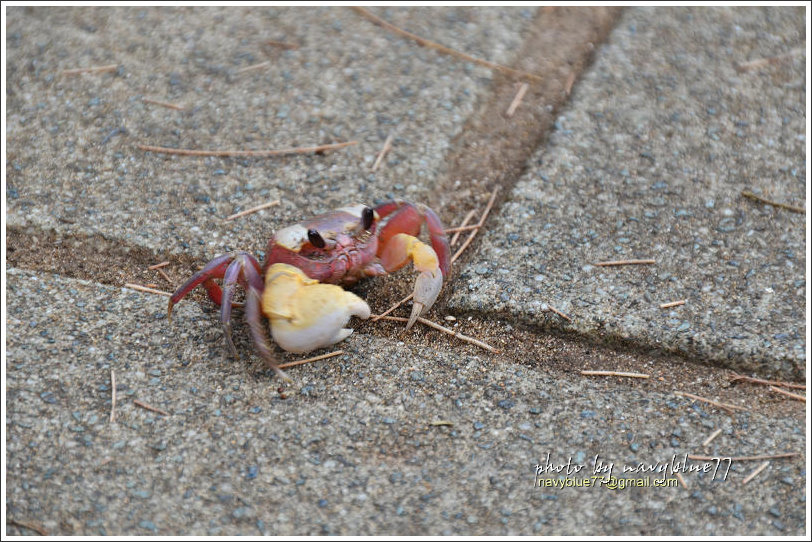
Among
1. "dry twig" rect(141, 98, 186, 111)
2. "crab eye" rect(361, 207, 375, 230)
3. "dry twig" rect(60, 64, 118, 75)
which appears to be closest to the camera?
"crab eye" rect(361, 207, 375, 230)

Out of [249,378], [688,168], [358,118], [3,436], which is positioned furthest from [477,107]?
[3,436]

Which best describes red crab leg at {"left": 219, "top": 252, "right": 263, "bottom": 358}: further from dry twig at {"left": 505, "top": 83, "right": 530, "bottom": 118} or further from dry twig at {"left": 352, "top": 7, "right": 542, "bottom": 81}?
dry twig at {"left": 352, "top": 7, "right": 542, "bottom": 81}

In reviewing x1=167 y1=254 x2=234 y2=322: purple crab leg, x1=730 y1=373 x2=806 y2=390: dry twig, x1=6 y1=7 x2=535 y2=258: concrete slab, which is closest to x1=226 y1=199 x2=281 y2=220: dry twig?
x1=6 y1=7 x2=535 y2=258: concrete slab

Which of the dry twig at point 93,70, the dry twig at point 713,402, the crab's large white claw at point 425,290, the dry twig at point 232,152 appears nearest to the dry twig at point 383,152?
the dry twig at point 232,152

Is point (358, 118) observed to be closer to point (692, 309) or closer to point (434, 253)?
point (434, 253)

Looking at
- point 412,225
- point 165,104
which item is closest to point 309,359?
point 412,225

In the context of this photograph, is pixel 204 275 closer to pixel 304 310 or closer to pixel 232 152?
pixel 304 310
